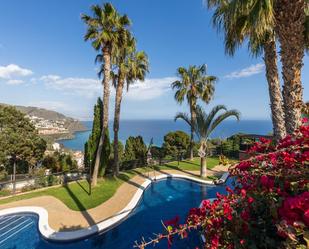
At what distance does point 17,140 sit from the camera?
18.5 meters

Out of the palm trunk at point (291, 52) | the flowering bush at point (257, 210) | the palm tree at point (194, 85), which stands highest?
the palm tree at point (194, 85)

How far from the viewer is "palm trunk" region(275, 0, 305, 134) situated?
491cm

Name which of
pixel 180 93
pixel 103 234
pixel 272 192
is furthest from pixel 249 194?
pixel 180 93

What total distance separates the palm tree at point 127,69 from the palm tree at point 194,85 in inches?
199

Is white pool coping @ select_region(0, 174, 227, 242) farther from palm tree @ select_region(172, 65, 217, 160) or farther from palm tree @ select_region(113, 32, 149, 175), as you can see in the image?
palm tree @ select_region(172, 65, 217, 160)

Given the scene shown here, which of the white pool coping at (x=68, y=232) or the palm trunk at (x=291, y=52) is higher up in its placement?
the palm trunk at (x=291, y=52)

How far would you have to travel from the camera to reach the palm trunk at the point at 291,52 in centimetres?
491

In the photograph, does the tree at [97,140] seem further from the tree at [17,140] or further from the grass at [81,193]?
the tree at [17,140]

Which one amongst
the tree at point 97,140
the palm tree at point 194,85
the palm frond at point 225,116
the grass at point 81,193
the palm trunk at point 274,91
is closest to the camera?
the palm trunk at point 274,91

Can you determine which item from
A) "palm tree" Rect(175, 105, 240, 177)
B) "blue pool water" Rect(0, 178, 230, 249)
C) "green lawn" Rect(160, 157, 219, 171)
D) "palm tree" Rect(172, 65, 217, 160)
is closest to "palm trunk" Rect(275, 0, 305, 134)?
"blue pool water" Rect(0, 178, 230, 249)

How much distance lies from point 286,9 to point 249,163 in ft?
14.1

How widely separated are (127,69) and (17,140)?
12.4m

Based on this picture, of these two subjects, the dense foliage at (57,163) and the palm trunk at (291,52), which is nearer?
the palm trunk at (291,52)

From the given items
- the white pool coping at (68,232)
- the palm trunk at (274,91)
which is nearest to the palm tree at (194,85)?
the white pool coping at (68,232)
